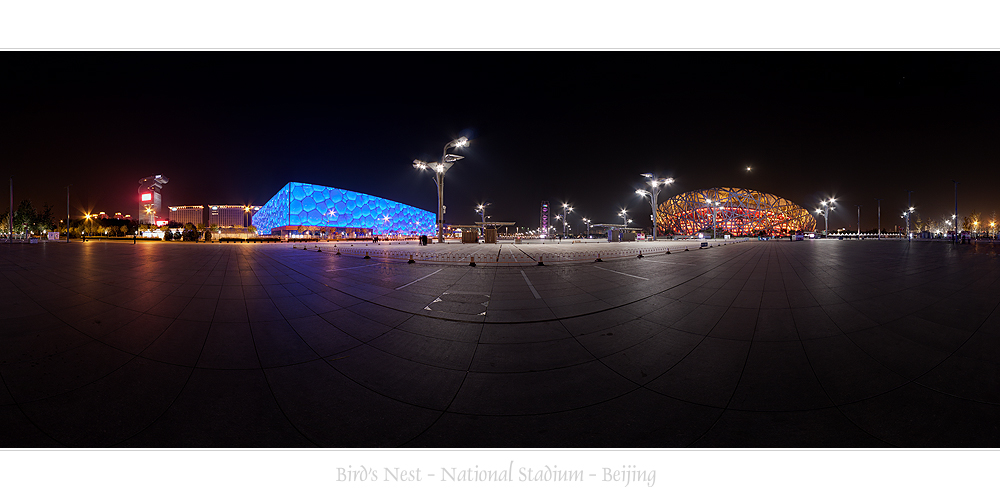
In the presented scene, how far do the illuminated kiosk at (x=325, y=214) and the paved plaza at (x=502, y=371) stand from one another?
92.5 m

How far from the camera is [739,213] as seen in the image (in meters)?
117

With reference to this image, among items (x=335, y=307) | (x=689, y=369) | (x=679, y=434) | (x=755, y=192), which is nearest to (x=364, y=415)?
(x=679, y=434)

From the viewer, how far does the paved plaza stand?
3.09m

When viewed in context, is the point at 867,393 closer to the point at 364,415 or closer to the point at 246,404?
the point at 364,415

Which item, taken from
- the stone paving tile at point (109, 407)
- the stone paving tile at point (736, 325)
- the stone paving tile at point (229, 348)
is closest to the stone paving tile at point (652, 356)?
the stone paving tile at point (736, 325)

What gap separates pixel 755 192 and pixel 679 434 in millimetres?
144333

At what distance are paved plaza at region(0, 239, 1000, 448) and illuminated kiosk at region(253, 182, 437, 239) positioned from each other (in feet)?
303

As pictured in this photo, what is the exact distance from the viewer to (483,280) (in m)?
11.3

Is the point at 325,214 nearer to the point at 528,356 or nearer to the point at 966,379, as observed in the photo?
the point at 528,356

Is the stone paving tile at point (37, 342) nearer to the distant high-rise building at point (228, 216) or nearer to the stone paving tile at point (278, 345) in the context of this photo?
the stone paving tile at point (278, 345)

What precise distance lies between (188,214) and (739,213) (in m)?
262

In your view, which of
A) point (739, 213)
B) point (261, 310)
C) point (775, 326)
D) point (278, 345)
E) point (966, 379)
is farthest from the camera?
point (739, 213)

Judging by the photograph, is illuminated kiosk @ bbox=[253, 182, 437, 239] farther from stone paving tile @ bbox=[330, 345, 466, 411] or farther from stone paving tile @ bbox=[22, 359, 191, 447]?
stone paving tile @ bbox=[330, 345, 466, 411]

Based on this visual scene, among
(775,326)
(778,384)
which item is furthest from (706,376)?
(775,326)
